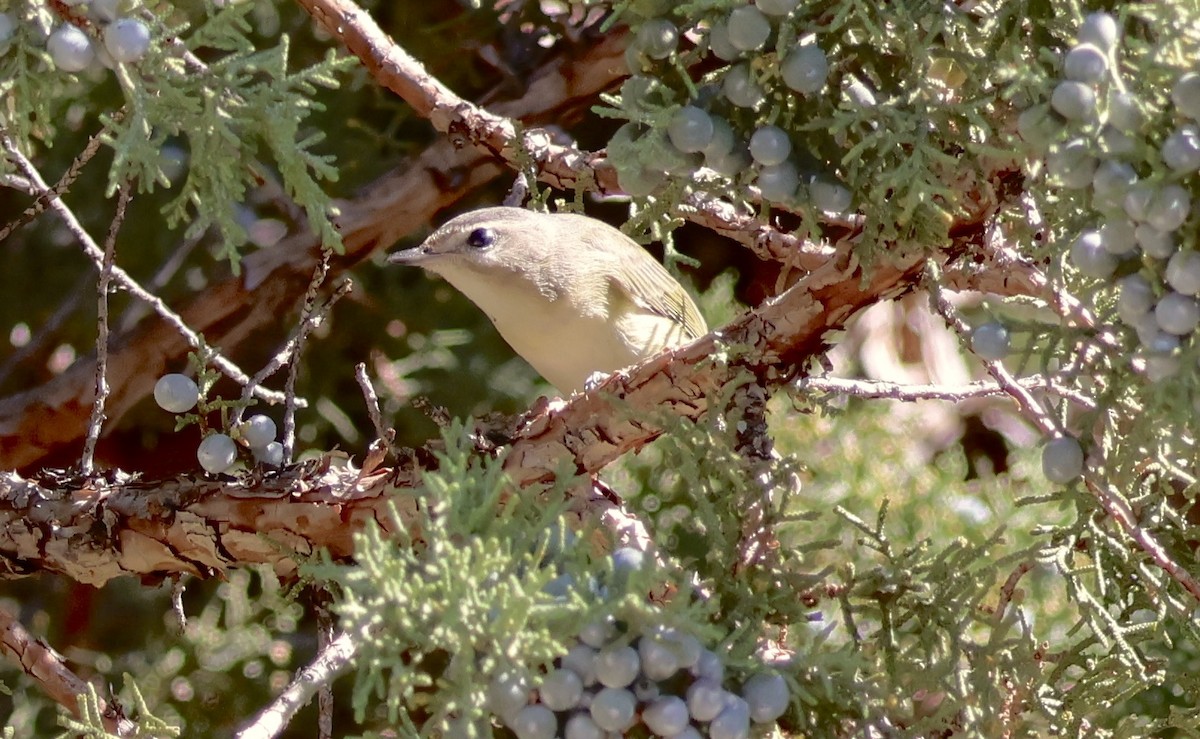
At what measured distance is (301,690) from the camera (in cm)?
97

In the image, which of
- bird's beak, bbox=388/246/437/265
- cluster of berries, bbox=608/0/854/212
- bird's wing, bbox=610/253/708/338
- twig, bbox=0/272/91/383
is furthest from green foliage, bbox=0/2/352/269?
twig, bbox=0/272/91/383

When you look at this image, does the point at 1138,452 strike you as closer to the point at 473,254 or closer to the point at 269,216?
the point at 473,254

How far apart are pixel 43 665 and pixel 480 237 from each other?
0.73 meters

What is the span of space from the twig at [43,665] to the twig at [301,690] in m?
0.33

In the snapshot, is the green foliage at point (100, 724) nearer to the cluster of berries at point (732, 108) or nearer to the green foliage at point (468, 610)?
the green foliage at point (468, 610)

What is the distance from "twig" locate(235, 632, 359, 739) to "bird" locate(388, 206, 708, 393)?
0.72 meters

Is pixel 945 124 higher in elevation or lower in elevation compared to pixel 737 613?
higher

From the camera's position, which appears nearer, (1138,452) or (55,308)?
(1138,452)

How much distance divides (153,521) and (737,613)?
72 cm

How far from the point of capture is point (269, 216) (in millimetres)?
1976

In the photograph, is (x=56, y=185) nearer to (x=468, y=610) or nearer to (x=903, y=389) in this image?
(x=468, y=610)

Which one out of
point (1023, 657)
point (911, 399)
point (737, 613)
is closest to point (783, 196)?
point (737, 613)

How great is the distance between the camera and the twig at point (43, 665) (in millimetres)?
1282

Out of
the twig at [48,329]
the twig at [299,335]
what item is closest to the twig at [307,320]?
the twig at [299,335]
